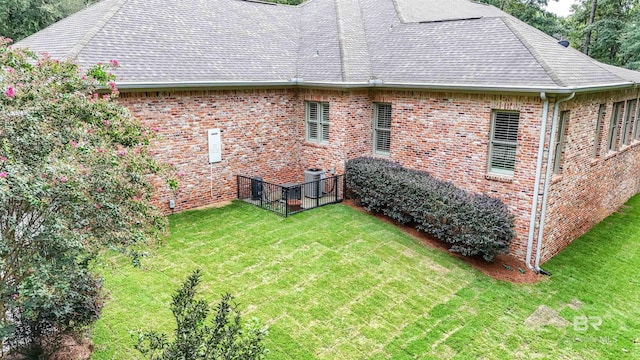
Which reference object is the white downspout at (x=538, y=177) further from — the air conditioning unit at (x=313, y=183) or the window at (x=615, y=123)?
the air conditioning unit at (x=313, y=183)

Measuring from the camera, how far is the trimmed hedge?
9.86 meters

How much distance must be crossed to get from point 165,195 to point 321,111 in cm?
563

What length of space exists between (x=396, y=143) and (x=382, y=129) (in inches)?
32.3

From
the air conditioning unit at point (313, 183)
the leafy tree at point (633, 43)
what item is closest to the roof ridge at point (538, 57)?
the air conditioning unit at point (313, 183)

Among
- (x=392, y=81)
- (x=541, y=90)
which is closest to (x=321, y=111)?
(x=392, y=81)

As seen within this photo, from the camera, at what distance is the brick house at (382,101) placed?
10.6m

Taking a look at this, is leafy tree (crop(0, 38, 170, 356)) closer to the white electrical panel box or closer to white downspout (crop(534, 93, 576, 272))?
the white electrical panel box

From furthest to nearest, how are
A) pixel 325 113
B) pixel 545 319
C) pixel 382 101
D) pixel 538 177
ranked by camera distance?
1. pixel 325 113
2. pixel 382 101
3. pixel 538 177
4. pixel 545 319

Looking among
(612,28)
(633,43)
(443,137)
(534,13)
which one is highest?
(534,13)

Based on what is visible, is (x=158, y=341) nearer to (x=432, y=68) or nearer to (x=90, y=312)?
(x=90, y=312)

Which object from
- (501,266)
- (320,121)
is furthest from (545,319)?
(320,121)

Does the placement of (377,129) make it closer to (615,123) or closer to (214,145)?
(214,145)

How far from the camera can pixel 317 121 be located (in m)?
14.4

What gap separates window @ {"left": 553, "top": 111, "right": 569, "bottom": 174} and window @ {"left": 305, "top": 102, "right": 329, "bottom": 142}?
6.65 m
